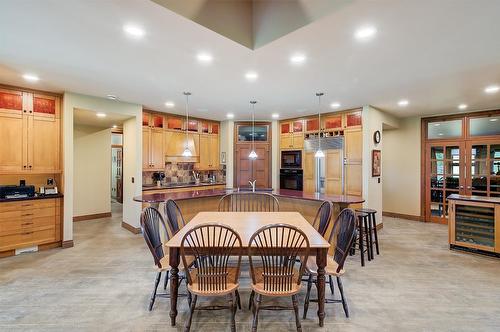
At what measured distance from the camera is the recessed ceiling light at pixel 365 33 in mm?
2156

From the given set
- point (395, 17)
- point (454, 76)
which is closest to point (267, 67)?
point (395, 17)

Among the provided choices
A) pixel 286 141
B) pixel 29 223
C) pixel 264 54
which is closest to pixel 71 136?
pixel 29 223

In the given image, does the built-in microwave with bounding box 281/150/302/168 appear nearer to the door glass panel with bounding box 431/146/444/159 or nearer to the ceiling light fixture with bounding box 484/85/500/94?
the door glass panel with bounding box 431/146/444/159

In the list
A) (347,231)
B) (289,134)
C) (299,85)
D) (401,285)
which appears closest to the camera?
(347,231)

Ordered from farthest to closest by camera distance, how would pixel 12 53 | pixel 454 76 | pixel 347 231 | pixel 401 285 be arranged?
pixel 454 76
pixel 401 285
pixel 12 53
pixel 347 231

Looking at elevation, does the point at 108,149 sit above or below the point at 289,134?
below

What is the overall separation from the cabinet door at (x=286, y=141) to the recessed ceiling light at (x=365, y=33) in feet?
13.5

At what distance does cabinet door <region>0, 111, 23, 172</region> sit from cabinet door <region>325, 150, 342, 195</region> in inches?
Result: 226

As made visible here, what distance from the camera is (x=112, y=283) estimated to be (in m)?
2.94

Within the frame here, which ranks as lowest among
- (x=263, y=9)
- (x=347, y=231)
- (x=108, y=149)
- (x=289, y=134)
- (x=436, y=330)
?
(x=436, y=330)

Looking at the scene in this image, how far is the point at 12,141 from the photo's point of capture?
385 cm

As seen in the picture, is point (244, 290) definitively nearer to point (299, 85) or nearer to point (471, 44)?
point (299, 85)

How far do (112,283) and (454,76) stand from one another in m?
5.20

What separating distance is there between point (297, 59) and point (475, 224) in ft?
13.3
